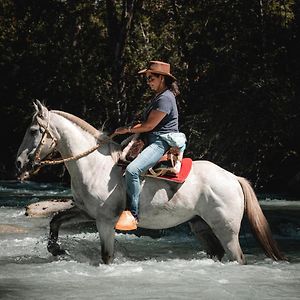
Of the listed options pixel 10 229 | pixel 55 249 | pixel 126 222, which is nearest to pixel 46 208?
pixel 10 229

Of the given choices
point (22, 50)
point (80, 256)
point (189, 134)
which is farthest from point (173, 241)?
point (22, 50)

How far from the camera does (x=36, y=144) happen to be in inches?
365

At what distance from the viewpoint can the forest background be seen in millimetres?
22844

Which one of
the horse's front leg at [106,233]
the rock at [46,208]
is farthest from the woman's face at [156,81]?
the rock at [46,208]

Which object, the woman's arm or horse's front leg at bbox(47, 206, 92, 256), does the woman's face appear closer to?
the woman's arm

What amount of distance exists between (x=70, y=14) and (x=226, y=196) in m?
26.5

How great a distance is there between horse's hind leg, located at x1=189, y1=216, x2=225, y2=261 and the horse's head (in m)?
2.18

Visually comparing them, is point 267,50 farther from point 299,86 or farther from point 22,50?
point 22,50

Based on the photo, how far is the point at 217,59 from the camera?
85.7 feet

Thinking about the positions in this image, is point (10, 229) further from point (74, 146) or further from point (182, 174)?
point (182, 174)

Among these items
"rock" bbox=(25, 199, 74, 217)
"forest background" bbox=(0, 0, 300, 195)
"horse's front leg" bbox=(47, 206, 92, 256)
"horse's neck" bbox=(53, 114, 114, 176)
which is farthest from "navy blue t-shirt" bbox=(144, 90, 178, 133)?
"forest background" bbox=(0, 0, 300, 195)

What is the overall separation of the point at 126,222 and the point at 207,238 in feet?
4.56

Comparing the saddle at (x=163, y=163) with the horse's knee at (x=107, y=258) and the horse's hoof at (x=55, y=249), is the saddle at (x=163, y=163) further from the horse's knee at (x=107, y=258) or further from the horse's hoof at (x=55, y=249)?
the horse's hoof at (x=55, y=249)

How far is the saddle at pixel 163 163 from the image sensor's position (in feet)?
30.2
